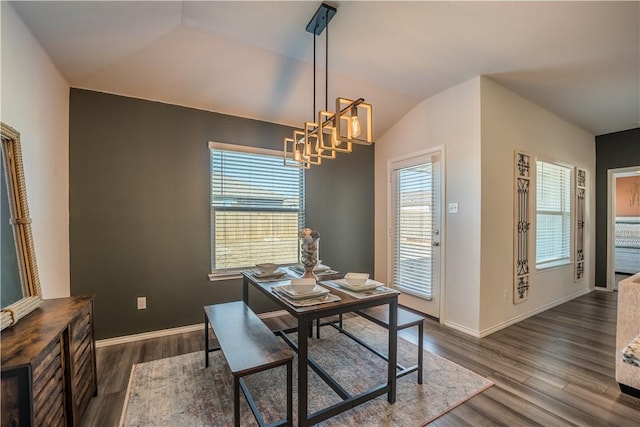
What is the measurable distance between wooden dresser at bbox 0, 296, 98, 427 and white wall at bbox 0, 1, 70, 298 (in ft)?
1.97

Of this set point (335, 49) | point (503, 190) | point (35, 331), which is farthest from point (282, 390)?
point (503, 190)

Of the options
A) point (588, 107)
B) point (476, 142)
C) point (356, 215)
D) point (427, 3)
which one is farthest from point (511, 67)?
point (356, 215)

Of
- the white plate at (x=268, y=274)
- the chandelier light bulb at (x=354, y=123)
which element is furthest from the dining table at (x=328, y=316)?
the chandelier light bulb at (x=354, y=123)

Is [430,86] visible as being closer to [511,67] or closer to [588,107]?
[511,67]

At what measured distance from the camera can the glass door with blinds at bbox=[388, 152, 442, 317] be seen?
11.1ft

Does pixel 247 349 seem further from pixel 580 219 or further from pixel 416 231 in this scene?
pixel 580 219

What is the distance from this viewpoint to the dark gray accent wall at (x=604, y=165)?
4.36 meters

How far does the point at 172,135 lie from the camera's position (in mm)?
2955

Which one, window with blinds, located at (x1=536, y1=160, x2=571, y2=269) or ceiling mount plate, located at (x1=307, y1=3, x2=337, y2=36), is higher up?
ceiling mount plate, located at (x1=307, y1=3, x2=337, y2=36)

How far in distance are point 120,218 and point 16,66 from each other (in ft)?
4.62

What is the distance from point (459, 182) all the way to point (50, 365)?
3.49 meters

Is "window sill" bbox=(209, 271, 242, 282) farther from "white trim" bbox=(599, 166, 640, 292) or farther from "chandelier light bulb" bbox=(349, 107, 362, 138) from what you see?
"white trim" bbox=(599, 166, 640, 292)

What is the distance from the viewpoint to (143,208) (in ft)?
9.27

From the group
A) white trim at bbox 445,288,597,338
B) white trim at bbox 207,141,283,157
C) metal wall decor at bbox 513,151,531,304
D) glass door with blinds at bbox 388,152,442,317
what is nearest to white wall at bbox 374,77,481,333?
white trim at bbox 445,288,597,338
